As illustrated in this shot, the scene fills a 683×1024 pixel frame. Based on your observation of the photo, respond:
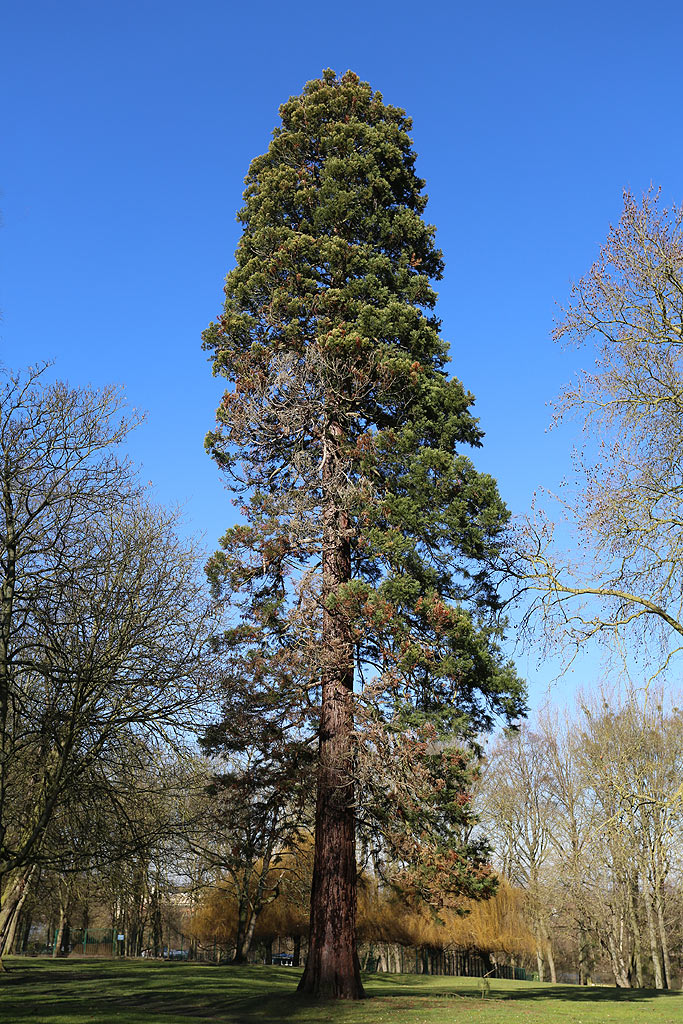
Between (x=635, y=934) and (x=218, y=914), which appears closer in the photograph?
(x=218, y=914)

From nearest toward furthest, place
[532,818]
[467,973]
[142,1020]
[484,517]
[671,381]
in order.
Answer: [142,1020], [671,381], [484,517], [467,973], [532,818]

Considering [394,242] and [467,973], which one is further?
[467,973]

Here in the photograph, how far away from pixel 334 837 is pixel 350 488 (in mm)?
6409

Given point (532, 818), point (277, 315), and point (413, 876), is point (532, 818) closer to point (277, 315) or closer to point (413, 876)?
point (413, 876)

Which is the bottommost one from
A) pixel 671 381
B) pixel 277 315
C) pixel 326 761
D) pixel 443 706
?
pixel 326 761

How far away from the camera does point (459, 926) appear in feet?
99.1

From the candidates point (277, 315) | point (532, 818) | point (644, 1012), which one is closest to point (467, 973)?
point (532, 818)

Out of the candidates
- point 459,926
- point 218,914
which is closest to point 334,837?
point 459,926

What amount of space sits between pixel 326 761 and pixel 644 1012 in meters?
6.73

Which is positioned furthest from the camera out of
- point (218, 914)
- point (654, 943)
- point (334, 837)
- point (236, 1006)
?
point (654, 943)

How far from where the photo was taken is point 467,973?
37.5m

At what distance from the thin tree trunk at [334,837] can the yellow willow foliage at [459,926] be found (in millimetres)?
16757

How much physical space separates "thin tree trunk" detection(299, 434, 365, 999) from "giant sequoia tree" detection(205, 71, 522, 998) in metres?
0.04

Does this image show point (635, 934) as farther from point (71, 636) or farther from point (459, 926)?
point (71, 636)
